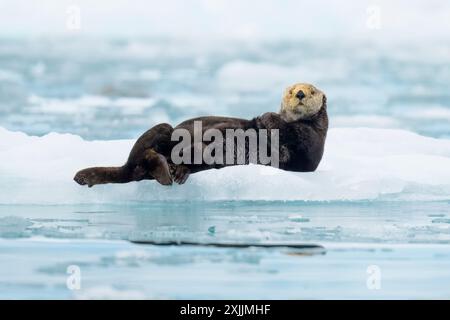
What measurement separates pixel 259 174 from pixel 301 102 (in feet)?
2.17

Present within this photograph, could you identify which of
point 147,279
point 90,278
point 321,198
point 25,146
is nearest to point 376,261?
point 321,198

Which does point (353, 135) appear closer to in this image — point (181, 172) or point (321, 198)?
point (321, 198)

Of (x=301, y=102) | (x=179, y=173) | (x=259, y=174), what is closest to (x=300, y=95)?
(x=301, y=102)

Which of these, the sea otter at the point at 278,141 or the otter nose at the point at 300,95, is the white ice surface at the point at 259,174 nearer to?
the sea otter at the point at 278,141

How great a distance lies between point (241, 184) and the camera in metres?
5.72

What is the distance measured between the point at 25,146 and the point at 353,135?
2726 mm

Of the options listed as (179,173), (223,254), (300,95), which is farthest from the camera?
(300,95)

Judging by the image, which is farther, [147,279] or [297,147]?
[297,147]

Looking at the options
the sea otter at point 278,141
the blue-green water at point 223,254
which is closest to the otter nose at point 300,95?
the sea otter at point 278,141

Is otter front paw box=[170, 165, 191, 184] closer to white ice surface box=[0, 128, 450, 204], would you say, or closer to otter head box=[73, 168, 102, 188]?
white ice surface box=[0, 128, 450, 204]

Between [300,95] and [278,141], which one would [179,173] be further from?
[300,95]

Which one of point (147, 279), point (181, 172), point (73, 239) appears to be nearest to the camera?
point (147, 279)

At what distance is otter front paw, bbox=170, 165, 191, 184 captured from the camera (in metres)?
5.70

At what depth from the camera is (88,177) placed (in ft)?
19.4
